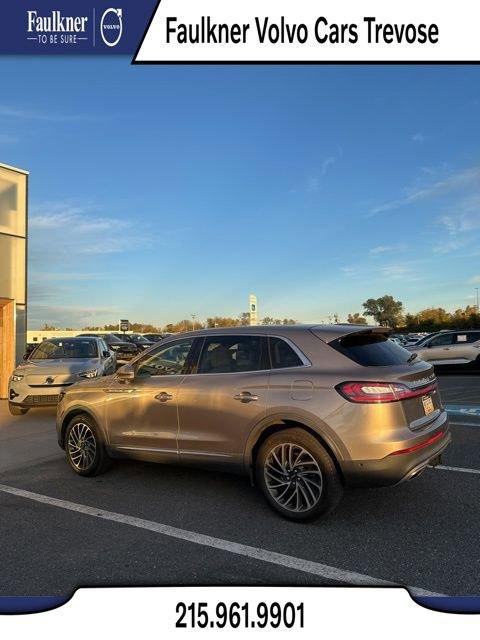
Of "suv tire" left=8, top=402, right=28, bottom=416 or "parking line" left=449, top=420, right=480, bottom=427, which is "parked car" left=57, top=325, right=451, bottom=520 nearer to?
"parking line" left=449, top=420, right=480, bottom=427

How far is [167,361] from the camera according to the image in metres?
5.18

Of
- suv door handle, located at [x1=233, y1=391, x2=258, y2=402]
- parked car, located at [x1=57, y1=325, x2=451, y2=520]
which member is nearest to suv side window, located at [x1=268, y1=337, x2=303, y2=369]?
parked car, located at [x1=57, y1=325, x2=451, y2=520]

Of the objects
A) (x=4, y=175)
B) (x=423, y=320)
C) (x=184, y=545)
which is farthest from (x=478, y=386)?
(x=423, y=320)

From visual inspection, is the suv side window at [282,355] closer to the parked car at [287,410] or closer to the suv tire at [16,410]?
the parked car at [287,410]

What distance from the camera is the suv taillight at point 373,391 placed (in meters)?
3.80

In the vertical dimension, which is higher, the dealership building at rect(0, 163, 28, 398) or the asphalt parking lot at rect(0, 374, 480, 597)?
the dealership building at rect(0, 163, 28, 398)

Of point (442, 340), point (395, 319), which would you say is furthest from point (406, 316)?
point (442, 340)

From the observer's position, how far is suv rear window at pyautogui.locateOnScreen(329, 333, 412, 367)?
161 inches

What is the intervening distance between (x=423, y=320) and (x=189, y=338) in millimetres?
102002

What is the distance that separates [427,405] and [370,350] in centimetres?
69

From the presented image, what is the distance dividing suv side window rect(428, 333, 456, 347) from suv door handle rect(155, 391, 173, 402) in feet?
47.9

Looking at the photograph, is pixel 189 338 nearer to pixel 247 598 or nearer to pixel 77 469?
pixel 77 469

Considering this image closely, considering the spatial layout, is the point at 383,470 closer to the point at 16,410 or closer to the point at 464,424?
the point at 464,424

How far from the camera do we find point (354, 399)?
3820 mm
